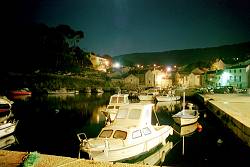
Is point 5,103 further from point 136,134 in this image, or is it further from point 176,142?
point 136,134

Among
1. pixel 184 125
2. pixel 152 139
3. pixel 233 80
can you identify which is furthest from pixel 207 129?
pixel 233 80

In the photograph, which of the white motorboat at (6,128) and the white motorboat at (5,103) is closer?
the white motorboat at (6,128)

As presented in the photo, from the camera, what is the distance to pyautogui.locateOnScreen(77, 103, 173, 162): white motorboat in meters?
15.3

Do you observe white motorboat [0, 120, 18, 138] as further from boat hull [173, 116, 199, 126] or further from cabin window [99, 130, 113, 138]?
boat hull [173, 116, 199, 126]

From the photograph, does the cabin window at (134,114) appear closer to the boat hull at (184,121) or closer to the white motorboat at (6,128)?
the boat hull at (184,121)

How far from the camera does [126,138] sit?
1628 cm

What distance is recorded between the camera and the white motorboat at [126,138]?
15.3 m

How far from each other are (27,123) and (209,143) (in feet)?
78.7

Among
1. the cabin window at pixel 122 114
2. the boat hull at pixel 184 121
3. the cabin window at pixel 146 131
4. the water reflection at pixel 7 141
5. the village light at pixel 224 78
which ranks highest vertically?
the village light at pixel 224 78

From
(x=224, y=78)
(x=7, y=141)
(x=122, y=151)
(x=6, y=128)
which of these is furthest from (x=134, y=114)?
(x=224, y=78)

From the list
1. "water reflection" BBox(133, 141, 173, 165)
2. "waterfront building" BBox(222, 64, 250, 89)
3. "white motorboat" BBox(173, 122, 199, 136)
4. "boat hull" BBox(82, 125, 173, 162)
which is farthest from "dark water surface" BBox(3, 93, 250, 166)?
"waterfront building" BBox(222, 64, 250, 89)

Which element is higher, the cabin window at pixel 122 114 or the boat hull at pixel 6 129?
the cabin window at pixel 122 114

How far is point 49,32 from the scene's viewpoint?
102188 millimetres

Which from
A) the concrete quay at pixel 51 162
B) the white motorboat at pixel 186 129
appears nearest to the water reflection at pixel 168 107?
the white motorboat at pixel 186 129
